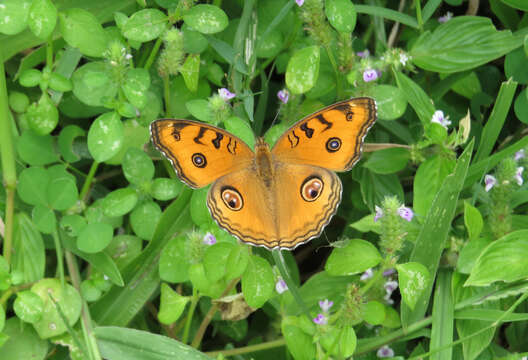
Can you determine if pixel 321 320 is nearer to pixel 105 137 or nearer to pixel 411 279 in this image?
pixel 411 279

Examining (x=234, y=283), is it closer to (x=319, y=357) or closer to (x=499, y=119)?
(x=319, y=357)

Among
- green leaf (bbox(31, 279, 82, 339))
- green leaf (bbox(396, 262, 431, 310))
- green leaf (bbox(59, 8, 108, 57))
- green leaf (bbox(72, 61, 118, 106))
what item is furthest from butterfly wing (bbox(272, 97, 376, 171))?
green leaf (bbox(31, 279, 82, 339))

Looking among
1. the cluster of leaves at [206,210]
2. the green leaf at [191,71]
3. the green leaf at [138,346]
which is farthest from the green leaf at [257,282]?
the green leaf at [191,71]

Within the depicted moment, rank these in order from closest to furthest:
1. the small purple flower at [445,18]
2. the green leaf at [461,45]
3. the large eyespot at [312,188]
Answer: the large eyespot at [312,188]
the green leaf at [461,45]
the small purple flower at [445,18]

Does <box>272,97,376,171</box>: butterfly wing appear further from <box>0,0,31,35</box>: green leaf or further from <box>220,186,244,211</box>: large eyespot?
<box>0,0,31,35</box>: green leaf

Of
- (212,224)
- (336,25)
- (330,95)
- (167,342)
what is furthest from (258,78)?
(167,342)

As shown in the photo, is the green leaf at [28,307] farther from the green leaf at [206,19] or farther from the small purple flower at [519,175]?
the small purple flower at [519,175]

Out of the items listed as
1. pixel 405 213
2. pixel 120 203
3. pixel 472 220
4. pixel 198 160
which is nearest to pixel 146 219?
pixel 120 203
